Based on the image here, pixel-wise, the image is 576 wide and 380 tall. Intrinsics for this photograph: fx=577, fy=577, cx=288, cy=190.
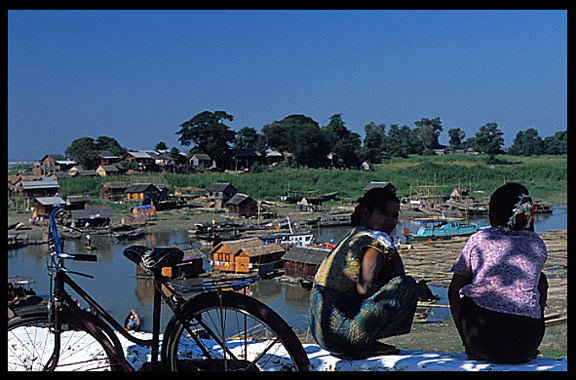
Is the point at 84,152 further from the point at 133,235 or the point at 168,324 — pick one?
the point at 168,324

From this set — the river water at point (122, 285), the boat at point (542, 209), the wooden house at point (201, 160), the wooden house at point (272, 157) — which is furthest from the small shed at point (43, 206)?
the boat at point (542, 209)

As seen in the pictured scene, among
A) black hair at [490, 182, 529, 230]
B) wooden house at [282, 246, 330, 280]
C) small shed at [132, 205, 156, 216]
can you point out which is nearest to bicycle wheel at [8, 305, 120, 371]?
black hair at [490, 182, 529, 230]

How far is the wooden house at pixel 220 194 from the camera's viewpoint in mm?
24719

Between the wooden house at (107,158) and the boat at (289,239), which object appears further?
the wooden house at (107,158)

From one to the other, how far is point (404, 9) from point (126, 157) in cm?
3311

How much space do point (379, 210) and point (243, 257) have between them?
446 inches

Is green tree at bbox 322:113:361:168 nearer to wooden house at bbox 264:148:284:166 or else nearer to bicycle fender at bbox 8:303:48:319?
wooden house at bbox 264:148:284:166

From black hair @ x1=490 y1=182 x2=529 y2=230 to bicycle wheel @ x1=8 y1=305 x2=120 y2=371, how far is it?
1243 millimetres

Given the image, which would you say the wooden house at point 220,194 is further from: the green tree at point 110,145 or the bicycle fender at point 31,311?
the bicycle fender at point 31,311

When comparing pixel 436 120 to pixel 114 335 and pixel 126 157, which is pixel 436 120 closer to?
pixel 126 157

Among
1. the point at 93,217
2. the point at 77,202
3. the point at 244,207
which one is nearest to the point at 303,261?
the point at 93,217

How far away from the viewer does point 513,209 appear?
1765 mm

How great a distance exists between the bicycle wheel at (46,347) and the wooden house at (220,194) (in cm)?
2266
